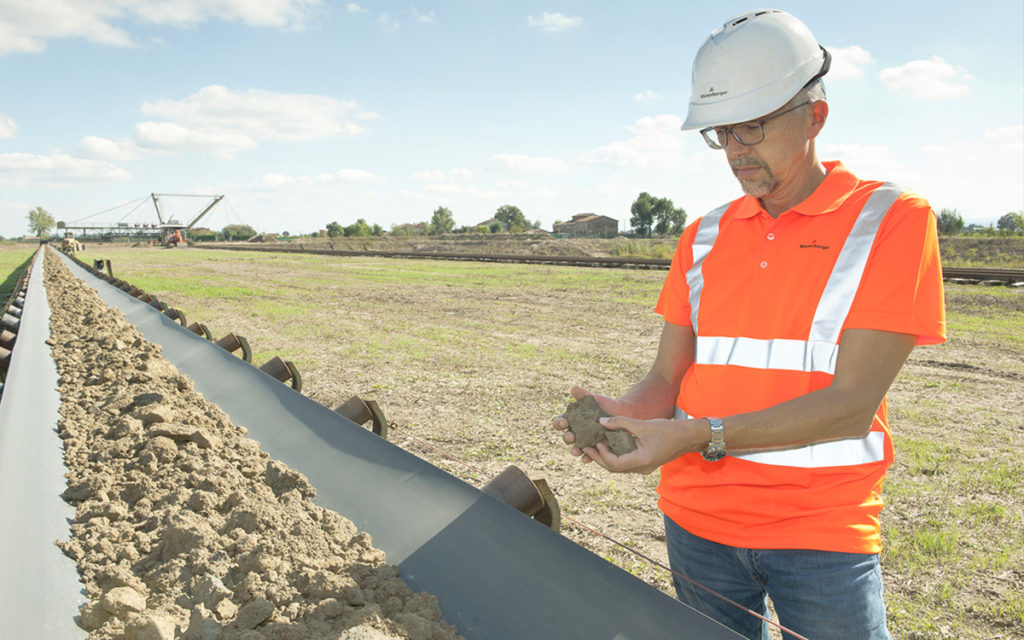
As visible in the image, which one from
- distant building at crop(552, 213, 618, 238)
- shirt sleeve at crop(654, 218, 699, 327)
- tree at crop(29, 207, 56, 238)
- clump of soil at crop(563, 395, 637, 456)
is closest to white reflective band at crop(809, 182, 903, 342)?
shirt sleeve at crop(654, 218, 699, 327)

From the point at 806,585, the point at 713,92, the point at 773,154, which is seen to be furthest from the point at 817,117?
the point at 806,585

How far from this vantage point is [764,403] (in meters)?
1.46

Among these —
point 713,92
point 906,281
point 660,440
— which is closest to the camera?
point 906,281

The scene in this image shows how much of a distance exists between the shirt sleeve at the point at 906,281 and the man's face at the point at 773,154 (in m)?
0.27

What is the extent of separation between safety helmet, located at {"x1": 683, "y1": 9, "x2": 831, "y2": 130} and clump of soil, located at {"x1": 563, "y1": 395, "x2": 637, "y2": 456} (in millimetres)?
821

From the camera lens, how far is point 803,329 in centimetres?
139

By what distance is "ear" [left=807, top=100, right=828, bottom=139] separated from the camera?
1.48m

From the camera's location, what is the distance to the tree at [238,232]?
98938 mm

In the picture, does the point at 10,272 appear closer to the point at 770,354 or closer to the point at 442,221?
the point at 770,354

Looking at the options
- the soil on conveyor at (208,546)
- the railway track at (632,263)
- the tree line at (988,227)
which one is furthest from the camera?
the tree line at (988,227)

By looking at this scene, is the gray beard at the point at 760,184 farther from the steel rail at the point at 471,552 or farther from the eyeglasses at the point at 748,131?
the steel rail at the point at 471,552

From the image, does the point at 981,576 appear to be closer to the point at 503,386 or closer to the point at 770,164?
the point at 770,164

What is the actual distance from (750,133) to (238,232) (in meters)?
112

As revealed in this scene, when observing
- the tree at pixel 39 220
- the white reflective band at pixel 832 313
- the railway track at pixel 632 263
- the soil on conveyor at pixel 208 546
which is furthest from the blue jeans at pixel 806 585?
the tree at pixel 39 220
